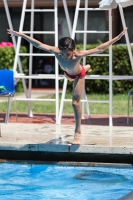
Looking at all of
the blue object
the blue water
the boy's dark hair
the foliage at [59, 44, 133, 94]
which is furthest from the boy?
the foliage at [59, 44, 133, 94]

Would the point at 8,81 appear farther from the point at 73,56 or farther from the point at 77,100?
the point at 73,56

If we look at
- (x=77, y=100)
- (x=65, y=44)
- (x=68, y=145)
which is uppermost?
(x=65, y=44)

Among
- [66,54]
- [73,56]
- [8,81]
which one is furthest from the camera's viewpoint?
[8,81]

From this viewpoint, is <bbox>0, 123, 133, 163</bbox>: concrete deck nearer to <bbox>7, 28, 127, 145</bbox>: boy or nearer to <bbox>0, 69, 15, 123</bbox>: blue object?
<bbox>7, 28, 127, 145</bbox>: boy

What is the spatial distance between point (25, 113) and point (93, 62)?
443cm

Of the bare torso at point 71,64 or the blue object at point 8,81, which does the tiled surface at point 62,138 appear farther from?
the bare torso at point 71,64

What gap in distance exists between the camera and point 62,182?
316 inches

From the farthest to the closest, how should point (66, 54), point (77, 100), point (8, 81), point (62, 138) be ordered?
point (8, 81) < point (62, 138) < point (77, 100) < point (66, 54)

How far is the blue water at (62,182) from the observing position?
7.38m

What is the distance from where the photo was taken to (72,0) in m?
18.8

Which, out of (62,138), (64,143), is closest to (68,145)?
(64,143)

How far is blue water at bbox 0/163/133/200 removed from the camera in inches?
291

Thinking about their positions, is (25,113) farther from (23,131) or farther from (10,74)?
(23,131)

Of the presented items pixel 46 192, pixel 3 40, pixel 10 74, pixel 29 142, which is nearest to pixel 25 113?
pixel 10 74
